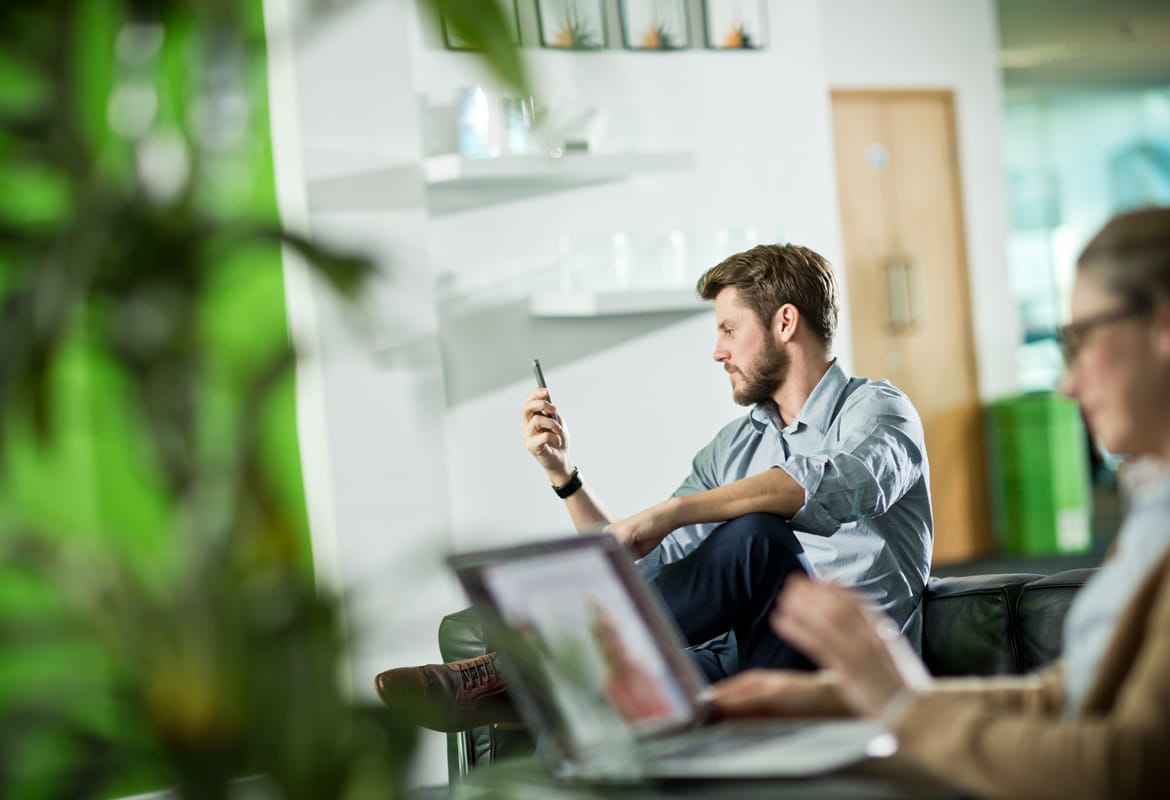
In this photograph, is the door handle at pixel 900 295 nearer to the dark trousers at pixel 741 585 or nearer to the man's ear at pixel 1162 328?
the dark trousers at pixel 741 585

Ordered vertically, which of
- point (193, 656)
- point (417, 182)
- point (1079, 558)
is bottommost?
point (1079, 558)

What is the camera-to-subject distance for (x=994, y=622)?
6.86 ft

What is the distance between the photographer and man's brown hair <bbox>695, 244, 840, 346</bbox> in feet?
8.52

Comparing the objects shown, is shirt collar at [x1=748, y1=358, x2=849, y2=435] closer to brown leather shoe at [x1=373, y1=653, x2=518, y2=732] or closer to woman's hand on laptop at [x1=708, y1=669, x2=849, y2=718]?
brown leather shoe at [x1=373, y1=653, x2=518, y2=732]

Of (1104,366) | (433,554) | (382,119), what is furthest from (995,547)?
(433,554)

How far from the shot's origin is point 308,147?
3.44 meters

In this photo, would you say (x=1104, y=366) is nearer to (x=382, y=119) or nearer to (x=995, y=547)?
(x=382, y=119)

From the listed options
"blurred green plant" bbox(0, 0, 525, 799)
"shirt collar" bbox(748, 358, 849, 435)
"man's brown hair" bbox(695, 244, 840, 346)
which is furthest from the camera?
"man's brown hair" bbox(695, 244, 840, 346)

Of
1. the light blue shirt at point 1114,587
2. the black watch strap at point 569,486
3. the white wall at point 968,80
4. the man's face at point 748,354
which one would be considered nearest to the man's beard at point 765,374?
the man's face at point 748,354

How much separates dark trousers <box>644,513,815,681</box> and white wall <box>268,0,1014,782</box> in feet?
2.54

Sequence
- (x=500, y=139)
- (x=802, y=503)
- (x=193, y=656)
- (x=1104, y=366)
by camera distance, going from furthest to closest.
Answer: (x=500, y=139), (x=802, y=503), (x=1104, y=366), (x=193, y=656)

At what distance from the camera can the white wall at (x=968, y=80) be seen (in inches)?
229

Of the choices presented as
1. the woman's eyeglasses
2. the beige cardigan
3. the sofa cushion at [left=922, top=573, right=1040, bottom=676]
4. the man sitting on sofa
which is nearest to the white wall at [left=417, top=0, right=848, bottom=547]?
the man sitting on sofa

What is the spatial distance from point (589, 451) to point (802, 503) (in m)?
1.92
